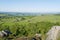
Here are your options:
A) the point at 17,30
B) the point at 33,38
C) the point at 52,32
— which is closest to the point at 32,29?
the point at 17,30

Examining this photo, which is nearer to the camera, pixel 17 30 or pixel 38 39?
pixel 38 39

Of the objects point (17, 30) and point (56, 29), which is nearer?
point (56, 29)

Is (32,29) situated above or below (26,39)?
below

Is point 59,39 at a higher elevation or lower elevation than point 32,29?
higher

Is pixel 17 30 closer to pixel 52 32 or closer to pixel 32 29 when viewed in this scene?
pixel 32 29

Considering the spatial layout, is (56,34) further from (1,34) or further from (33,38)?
(1,34)

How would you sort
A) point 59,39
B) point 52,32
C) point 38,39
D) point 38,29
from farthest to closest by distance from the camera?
point 38,29 → point 38,39 → point 52,32 → point 59,39

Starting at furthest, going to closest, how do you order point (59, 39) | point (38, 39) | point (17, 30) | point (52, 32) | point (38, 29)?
1. point (38, 29)
2. point (17, 30)
3. point (38, 39)
4. point (52, 32)
5. point (59, 39)

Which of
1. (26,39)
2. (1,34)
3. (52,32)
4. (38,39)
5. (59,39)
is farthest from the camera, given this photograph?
(1,34)

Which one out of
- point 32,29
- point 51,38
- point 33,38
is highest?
point 51,38

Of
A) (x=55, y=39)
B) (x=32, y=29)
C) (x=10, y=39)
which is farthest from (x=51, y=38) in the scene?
(x=32, y=29)
